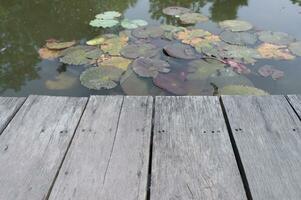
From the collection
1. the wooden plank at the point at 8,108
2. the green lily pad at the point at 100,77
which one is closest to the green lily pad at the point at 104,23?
the green lily pad at the point at 100,77

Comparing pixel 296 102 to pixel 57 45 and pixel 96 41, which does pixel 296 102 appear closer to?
pixel 96 41

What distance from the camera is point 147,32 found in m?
2.98

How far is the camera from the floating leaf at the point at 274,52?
8.71 feet

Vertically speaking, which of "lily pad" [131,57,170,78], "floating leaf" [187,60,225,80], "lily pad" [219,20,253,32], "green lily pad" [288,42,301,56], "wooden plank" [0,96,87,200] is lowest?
"lily pad" [219,20,253,32]

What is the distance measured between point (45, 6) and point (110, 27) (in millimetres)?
918

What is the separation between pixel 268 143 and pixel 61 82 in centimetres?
166

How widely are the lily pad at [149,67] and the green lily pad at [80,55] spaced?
335 mm

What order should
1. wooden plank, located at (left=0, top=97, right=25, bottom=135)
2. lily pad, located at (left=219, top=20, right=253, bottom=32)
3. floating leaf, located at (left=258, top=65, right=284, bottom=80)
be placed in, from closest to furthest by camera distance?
wooden plank, located at (left=0, top=97, right=25, bottom=135) < floating leaf, located at (left=258, top=65, right=284, bottom=80) < lily pad, located at (left=219, top=20, right=253, bottom=32)

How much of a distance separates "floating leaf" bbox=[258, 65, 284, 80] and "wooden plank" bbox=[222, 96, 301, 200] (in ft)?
4.00

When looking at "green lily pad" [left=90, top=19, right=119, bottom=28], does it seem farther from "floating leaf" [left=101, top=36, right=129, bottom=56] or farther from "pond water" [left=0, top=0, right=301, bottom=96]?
"floating leaf" [left=101, top=36, right=129, bottom=56]

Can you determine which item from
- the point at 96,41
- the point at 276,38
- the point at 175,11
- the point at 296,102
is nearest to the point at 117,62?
the point at 96,41

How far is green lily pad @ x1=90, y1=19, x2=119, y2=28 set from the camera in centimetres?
308

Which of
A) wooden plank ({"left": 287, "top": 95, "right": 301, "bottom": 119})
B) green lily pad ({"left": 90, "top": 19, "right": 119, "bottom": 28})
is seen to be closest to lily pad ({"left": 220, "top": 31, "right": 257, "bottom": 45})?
green lily pad ({"left": 90, "top": 19, "right": 119, "bottom": 28})

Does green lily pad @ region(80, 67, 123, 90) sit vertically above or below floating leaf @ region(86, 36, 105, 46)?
above
